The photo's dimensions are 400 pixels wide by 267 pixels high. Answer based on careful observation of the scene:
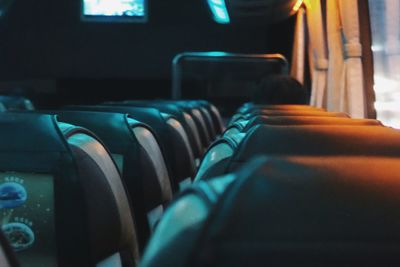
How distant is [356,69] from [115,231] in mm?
2534

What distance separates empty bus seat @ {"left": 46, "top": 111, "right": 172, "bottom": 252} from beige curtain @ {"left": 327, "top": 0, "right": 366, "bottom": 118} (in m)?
1.53

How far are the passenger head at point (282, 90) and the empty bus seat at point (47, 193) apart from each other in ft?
9.30

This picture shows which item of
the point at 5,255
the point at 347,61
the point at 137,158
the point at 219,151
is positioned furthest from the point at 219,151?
the point at 347,61

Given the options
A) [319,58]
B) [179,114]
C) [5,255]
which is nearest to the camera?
[5,255]

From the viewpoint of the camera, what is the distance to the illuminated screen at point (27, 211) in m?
1.91

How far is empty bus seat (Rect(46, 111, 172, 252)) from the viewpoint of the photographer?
2703 millimetres

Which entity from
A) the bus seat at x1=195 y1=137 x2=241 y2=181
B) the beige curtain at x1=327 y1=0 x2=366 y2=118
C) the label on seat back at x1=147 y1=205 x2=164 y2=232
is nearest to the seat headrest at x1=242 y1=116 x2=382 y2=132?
the bus seat at x1=195 y1=137 x2=241 y2=181

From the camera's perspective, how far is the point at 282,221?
0.80m

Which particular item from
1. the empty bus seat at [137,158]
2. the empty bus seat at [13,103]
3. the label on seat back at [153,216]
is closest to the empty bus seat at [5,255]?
the empty bus seat at [137,158]

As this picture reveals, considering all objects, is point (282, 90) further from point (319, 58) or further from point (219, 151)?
point (219, 151)

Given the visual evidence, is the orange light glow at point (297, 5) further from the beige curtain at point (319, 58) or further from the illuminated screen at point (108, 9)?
the illuminated screen at point (108, 9)

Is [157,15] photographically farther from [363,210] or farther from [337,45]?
[363,210]

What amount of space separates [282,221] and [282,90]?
3.96 m

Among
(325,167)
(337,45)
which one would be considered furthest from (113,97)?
(325,167)
